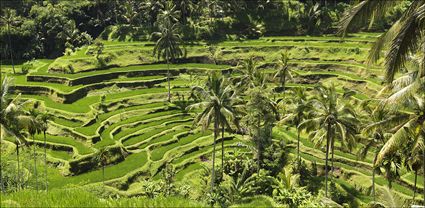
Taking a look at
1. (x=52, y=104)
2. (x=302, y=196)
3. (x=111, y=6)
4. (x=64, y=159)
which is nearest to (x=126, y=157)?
(x=64, y=159)

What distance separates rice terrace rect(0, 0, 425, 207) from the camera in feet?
51.1

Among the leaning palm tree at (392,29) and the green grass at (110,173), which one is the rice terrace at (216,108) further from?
the green grass at (110,173)

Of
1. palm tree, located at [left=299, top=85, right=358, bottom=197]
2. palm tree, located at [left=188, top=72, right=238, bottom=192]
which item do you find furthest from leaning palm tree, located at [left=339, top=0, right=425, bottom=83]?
palm tree, located at [left=188, top=72, right=238, bottom=192]

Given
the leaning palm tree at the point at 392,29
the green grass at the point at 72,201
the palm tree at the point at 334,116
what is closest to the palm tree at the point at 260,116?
the palm tree at the point at 334,116

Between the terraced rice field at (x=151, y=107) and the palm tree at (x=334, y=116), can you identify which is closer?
the palm tree at (x=334, y=116)

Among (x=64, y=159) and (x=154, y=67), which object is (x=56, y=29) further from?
(x=64, y=159)

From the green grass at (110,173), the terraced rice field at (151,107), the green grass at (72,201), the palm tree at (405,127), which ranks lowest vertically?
the green grass at (110,173)

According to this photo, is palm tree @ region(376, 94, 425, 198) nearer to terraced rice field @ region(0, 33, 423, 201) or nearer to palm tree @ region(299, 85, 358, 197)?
palm tree @ region(299, 85, 358, 197)

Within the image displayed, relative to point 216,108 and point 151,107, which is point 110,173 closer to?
point 216,108

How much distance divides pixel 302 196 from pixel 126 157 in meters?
25.6

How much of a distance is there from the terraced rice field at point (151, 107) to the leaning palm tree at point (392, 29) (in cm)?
2898

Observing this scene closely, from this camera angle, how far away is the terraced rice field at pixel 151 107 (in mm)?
46844

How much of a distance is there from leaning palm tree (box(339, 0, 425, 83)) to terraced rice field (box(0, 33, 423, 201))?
29.0 meters

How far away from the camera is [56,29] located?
104062mm
